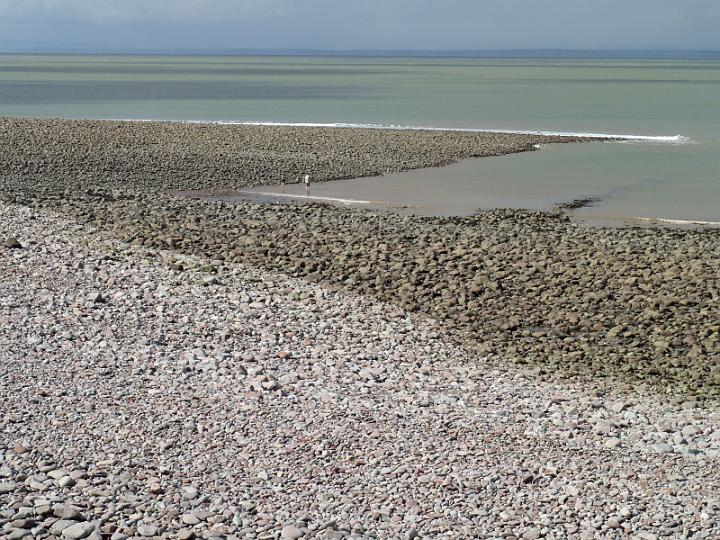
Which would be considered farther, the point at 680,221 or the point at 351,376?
the point at 680,221

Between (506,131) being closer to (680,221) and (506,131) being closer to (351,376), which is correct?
(680,221)

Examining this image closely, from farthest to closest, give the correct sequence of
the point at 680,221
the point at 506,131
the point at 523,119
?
the point at 523,119, the point at 506,131, the point at 680,221

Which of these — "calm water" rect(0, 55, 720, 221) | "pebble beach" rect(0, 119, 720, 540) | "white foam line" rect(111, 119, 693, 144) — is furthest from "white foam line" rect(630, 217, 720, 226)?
"white foam line" rect(111, 119, 693, 144)

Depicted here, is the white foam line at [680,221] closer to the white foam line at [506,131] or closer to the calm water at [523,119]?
the calm water at [523,119]

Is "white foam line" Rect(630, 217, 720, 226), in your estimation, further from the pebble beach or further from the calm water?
the pebble beach

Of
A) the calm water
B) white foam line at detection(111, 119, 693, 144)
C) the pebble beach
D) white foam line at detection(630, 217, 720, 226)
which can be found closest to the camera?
the pebble beach

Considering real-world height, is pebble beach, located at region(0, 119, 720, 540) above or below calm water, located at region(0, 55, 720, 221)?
above

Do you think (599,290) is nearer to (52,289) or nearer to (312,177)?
(52,289)

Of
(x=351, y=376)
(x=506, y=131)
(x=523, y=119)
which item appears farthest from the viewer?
(x=523, y=119)

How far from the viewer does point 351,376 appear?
38.1 feet

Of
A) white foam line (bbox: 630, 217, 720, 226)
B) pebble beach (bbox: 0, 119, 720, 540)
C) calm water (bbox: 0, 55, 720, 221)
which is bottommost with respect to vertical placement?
calm water (bbox: 0, 55, 720, 221)

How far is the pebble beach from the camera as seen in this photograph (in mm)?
8211

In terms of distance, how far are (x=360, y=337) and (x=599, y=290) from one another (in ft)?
14.1

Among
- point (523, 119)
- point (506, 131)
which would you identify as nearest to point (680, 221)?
point (506, 131)
